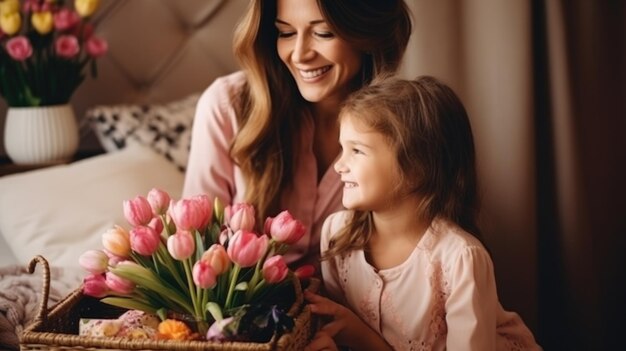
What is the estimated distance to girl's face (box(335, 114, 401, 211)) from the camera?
48.7 inches

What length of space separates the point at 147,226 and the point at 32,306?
15.0 inches

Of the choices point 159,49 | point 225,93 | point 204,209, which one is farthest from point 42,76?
point 204,209

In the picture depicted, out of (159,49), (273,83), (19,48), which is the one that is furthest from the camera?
(159,49)

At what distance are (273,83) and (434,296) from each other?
59 centimetres

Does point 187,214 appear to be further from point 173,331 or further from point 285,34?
point 285,34

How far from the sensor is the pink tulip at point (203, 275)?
0.98 m

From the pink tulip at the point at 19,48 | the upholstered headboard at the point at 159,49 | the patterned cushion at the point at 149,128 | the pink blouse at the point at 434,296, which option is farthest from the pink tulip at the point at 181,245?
the upholstered headboard at the point at 159,49

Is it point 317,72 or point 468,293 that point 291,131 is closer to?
point 317,72

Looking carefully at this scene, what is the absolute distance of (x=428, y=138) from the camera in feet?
4.07

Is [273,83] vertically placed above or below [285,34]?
below

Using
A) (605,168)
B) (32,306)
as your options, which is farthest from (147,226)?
(605,168)

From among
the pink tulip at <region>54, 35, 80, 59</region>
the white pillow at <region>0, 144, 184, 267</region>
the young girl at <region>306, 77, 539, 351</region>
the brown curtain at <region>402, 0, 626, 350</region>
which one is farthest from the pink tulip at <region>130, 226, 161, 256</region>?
the pink tulip at <region>54, 35, 80, 59</region>

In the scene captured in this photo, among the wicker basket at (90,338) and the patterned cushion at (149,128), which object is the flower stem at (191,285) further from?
the patterned cushion at (149,128)

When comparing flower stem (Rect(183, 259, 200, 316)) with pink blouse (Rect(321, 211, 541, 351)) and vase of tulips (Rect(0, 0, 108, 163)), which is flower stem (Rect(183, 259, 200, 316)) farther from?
vase of tulips (Rect(0, 0, 108, 163))
